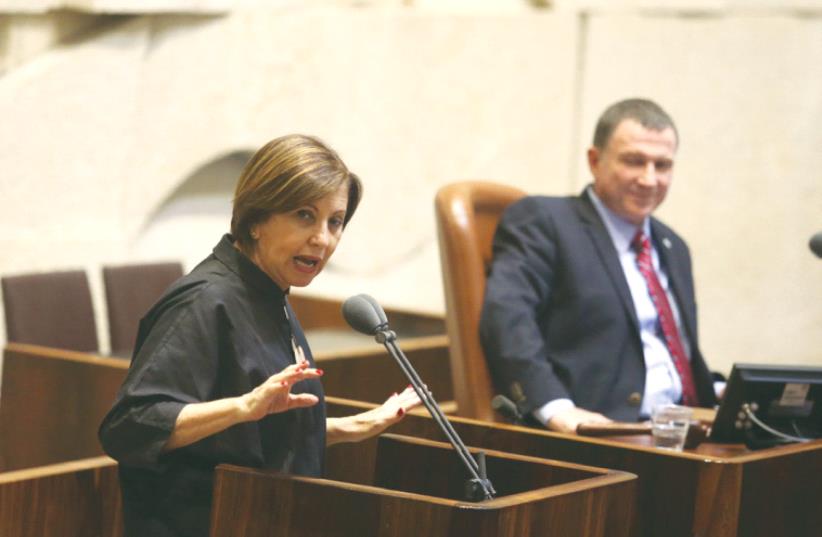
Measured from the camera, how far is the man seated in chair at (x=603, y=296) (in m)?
3.48

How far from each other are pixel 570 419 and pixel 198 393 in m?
1.35

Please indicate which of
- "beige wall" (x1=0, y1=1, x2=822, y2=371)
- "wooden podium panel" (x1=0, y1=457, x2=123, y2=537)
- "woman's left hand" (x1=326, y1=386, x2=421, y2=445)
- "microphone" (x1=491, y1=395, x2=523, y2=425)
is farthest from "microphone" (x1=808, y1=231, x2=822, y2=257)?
"beige wall" (x1=0, y1=1, x2=822, y2=371)

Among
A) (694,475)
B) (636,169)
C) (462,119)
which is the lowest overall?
(694,475)

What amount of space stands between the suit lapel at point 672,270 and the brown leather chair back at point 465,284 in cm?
48

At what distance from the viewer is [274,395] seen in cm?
203

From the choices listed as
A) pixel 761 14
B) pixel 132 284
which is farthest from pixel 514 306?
pixel 761 14

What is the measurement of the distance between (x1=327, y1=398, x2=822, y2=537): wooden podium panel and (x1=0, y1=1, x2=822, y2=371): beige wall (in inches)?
111

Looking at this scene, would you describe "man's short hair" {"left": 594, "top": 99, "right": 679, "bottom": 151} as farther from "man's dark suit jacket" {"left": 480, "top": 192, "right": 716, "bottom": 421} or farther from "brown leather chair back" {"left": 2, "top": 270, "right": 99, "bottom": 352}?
"brown leather chair back" {"left": 2, "top": 270, "right": 99, "bottom": 352}

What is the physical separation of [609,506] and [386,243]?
12.9ft

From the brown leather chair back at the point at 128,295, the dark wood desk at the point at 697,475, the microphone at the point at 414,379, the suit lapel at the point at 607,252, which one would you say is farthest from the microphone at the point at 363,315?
the brown leather chair back at the point at 128,295

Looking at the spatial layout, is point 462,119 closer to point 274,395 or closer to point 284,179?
point 284,179

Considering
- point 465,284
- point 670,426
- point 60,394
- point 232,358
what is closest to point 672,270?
point 465,284

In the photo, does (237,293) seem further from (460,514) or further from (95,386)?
(95,386)

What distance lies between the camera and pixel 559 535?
2.15 meters
